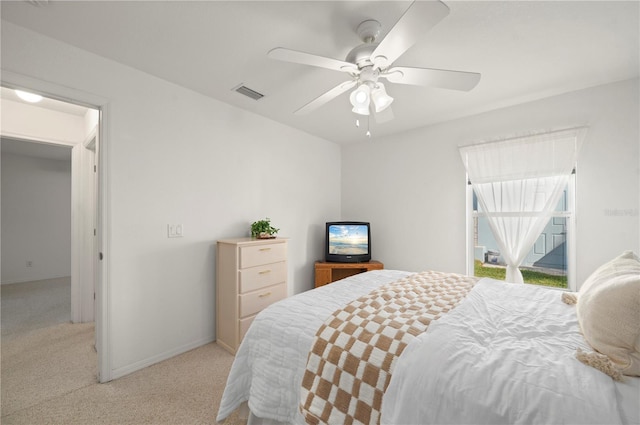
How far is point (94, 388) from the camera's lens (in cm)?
194

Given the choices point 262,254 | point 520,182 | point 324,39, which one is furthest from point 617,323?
point 262,254

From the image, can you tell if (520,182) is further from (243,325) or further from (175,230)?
(175,230)

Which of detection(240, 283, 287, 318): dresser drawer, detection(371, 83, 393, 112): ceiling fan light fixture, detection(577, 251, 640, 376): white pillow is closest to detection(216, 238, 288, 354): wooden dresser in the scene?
detection(240, 283, 287, 318): dresser drawer

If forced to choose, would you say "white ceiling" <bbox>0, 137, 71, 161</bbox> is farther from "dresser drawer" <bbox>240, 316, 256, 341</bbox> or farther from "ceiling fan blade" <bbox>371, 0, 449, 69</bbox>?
"ceiling fan blade" <bbox>371, 0, 449, 69</bbox>

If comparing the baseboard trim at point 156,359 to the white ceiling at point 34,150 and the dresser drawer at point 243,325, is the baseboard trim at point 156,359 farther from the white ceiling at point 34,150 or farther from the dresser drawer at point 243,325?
the white ceiling at point 34,150

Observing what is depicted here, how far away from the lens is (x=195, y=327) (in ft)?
8.54

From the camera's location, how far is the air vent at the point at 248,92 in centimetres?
251

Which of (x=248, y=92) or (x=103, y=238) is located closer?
(x=103, y=238)

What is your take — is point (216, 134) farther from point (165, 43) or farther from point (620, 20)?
point (620, 20)

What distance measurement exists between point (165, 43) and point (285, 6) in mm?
970

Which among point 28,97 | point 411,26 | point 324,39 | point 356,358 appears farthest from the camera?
point 28,97

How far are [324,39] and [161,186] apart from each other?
5.96 ft

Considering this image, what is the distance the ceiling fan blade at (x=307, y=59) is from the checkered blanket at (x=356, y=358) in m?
1.42

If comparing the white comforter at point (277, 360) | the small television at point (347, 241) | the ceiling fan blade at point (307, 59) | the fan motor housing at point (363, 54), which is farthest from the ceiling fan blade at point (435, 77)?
the small television at point (347, 241)
